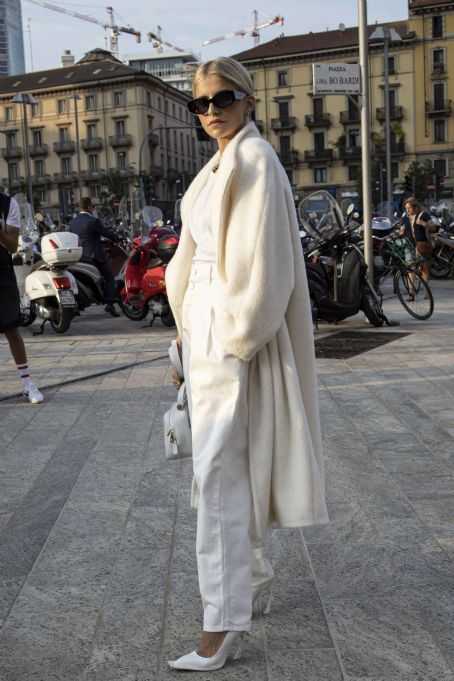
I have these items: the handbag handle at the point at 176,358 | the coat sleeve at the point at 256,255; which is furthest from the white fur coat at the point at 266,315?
the handbag handle at the point at 176,358

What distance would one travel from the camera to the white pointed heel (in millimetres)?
2617

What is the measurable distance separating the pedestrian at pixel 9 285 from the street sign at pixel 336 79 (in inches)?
215

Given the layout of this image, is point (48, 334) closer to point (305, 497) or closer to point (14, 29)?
point (305, 497)

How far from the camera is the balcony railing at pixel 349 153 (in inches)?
3334

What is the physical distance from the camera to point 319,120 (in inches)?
3351

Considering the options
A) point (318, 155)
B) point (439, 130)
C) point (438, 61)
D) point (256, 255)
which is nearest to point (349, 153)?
point (318, 155)

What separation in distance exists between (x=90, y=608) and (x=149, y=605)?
7.8 inches

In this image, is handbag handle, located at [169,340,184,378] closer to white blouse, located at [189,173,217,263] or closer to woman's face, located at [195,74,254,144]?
white blouse, located at [189,173,217,263]

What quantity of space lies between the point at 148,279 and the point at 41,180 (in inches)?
3372

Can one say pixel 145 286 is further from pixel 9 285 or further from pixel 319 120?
pixel 319 120

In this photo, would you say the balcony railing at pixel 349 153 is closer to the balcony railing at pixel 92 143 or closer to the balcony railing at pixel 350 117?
the balcony railing at pixel 350 117

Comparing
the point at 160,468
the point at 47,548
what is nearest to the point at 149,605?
the point at 47,548

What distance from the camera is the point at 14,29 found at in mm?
169500

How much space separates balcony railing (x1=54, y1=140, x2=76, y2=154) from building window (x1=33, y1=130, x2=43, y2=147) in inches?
97.5
